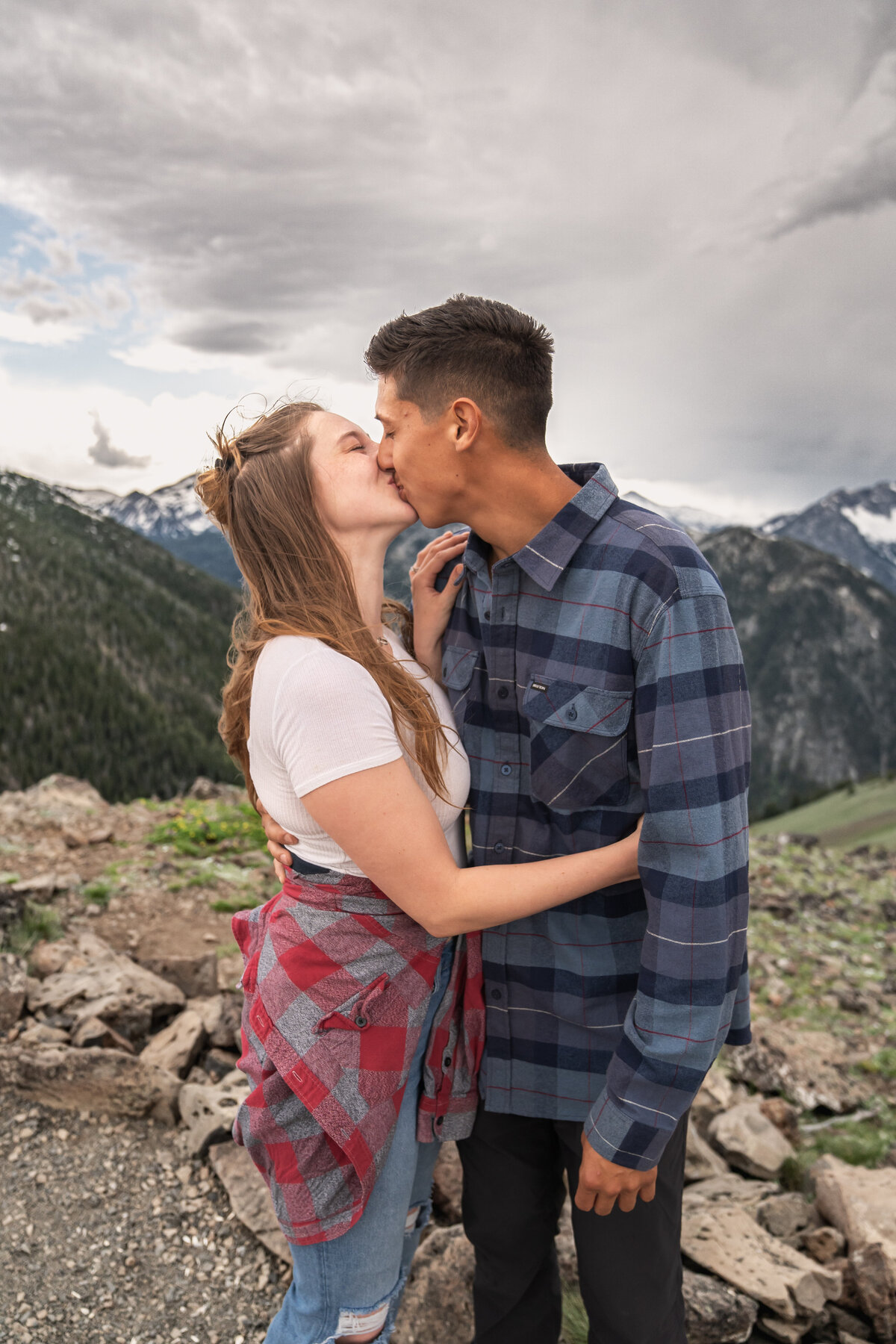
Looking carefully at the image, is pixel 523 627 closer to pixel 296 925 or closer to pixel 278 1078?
pixel 296 925

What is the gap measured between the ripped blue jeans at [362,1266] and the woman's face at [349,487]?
188 cm

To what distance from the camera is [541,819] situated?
9.43ft

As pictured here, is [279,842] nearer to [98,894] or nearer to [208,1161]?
[208,1161]

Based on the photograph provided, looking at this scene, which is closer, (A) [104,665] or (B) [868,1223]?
(B) [868,1223]

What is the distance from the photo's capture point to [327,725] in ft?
8.08

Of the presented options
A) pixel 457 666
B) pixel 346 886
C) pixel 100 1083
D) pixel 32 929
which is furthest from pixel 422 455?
pixel 32 929

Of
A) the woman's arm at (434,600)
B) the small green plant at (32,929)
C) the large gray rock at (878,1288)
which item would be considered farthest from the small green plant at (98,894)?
the large gray rock at (878,1288)

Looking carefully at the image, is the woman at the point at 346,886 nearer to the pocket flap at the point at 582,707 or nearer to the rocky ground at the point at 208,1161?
the pocket flap at the point at 582,707

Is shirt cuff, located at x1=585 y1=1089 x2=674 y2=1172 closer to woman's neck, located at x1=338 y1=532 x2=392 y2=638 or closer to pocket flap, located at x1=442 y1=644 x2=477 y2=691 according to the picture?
pocket flap, located at x1=442 y1=644 x2=477 y2=691

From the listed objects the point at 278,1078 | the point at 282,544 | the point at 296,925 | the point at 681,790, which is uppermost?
the point at 282,544

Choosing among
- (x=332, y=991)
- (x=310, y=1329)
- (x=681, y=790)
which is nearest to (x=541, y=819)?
(x=681, y=790)

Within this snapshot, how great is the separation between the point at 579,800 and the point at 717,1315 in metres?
2.86

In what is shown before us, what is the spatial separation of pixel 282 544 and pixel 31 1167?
432cm

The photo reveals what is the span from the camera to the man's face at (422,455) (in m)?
2.78
